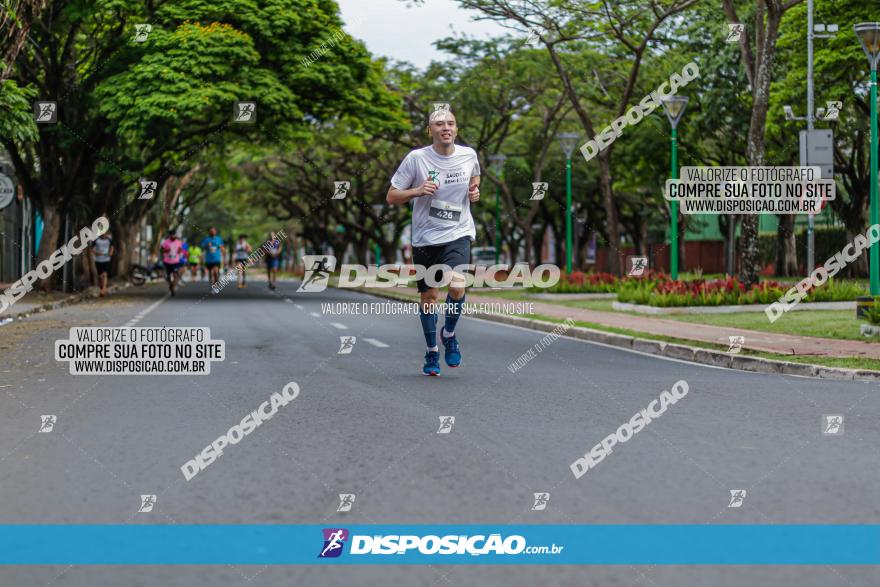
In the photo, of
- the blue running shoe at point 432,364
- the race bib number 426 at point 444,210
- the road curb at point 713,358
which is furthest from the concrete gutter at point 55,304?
the race bib number 426 at point 444,210

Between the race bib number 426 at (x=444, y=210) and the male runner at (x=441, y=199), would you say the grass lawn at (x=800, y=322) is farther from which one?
the race bib number 426 at (x=444, y=210)

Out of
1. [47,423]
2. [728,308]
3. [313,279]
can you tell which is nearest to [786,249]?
[313,279]

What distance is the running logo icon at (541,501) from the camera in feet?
17.7

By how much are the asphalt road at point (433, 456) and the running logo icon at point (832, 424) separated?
88 mm

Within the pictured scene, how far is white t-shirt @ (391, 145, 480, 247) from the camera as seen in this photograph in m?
10.1

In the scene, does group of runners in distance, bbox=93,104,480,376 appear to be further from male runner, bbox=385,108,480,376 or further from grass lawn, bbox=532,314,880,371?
grass lawn, bbox=532,314,880,371

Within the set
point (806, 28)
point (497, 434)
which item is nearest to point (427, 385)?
point (497, 434)

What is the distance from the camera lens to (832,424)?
25.8 ft

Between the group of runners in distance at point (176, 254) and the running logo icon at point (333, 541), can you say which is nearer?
the running logo icon at point (333, 541)

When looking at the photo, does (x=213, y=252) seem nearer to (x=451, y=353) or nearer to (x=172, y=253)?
(x=172, y=253)

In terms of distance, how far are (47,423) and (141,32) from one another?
73.5 ft

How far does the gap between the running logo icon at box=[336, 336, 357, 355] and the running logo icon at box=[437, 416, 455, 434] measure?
5.52 meters

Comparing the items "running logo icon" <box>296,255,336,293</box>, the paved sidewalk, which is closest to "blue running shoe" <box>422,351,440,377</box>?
the paved sidewalk

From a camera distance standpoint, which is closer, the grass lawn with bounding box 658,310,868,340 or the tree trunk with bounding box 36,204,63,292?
the grass lawn with bounding box 658,310,868,340
